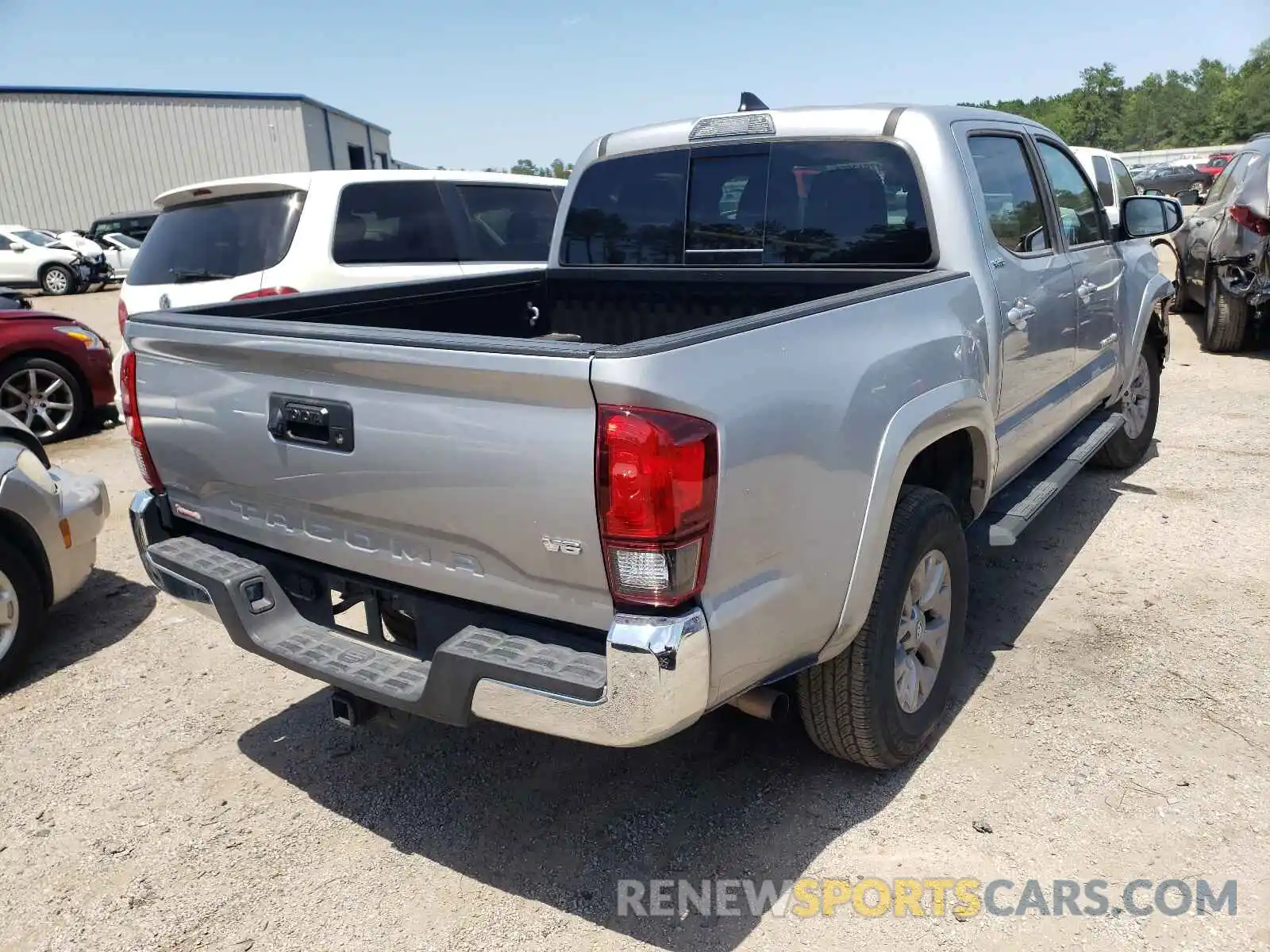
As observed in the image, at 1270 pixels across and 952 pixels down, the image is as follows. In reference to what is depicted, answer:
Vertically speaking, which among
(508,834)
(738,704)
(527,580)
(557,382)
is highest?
(557,382)

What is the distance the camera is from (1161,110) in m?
101

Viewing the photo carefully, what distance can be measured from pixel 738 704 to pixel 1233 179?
9360 mm

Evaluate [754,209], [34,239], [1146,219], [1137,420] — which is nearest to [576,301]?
[754,209]

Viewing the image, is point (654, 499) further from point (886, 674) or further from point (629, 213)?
point (629, 213)

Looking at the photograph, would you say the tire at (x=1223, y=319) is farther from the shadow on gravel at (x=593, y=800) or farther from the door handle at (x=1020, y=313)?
the shadow on gravel at (x=593, y=800)

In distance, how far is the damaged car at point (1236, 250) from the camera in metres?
8.62

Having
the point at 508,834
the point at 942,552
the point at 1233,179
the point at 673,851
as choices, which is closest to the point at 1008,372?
the point at 942,552

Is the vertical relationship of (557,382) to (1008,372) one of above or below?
above

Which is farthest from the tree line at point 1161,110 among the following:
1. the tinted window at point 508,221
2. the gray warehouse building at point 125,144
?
the tinted window at point 508,221

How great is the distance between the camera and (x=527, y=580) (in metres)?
2.28

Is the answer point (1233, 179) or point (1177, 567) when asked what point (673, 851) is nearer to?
point (1177, 567)

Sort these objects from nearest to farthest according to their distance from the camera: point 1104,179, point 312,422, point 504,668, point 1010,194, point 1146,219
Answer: point 504,668, point 312,422, point 1010,194, point 1146,219, point 1104,179

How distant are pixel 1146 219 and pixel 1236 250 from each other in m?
4.82

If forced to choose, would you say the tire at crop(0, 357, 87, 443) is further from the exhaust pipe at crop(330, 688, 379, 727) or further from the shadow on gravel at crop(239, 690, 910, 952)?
the exhaust pipe at crop(330, 688, 379, 727)
